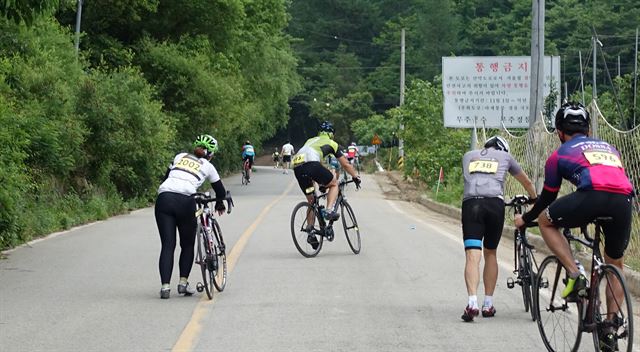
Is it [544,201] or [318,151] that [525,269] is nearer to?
[544,201]

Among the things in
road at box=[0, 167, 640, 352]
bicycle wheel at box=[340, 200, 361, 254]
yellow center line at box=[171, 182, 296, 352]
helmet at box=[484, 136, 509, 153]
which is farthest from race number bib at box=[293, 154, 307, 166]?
helmet at box=[484, 136, 509, 153]

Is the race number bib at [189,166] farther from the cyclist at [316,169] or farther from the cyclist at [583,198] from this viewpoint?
the cyclist at [583,198]

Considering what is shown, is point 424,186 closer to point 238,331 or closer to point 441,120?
point 441,120

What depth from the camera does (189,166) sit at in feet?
33.4

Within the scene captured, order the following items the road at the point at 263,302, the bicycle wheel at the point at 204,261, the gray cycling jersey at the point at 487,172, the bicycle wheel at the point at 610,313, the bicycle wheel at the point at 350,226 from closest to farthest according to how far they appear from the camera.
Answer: the bicycle wheel at the point at 610,313
the road at the point at 263,302
the gray cycling jersey at the point at 487,172
the bicycle wheel at the point at 204,261
the bicycle wheel at the point at 350,226

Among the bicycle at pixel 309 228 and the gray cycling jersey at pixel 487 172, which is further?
the bicycle at pixel 309 228

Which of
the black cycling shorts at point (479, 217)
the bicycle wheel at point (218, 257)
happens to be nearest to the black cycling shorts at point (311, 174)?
the bicycle wheel at point (218, 257)

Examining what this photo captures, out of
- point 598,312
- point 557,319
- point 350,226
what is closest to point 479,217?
point 557,319

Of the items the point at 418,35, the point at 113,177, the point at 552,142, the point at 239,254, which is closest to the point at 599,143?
the point at 239,254

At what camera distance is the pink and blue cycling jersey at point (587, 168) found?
263 inches

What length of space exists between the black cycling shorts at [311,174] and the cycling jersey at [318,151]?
69 millimetres

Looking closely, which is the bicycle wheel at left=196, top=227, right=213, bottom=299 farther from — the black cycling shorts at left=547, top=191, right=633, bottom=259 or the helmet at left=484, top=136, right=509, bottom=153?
the black cycling shorts at left=547, top=191, right=633, bottom=259

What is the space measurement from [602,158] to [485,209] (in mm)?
2215

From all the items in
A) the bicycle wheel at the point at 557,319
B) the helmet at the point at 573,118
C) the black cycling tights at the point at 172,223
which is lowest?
the bicycle wheel at the point at 557,319
